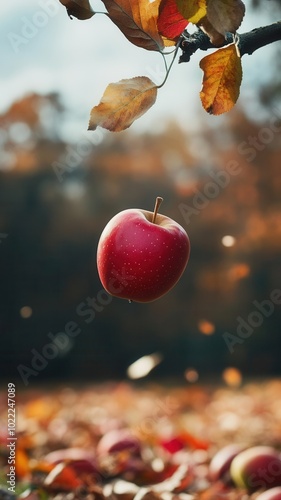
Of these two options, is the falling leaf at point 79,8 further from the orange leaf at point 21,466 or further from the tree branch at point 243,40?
the orange leaf at point 21,466

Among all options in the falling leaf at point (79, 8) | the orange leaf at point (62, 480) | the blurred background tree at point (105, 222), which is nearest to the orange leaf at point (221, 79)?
the falling leaf at point (79, 8)

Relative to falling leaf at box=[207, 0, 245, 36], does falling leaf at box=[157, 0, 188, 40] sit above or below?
above

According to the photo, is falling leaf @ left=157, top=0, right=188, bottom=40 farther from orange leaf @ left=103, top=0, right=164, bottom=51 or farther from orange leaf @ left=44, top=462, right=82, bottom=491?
orange leaf @ left=44, top=462, right=82, bottom=491

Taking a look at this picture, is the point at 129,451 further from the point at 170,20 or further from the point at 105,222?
the point at 105,222

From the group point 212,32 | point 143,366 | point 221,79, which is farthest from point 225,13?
point 143,366

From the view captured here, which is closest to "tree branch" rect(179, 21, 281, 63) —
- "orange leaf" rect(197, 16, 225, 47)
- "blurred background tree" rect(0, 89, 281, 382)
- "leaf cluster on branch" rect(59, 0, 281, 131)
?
"leaf cluster on branch" rect(59, 0, 281, 131)

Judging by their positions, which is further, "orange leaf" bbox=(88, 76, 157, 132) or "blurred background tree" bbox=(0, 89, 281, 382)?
"blurred background tree" bbox=(0, 89, 281, 382)

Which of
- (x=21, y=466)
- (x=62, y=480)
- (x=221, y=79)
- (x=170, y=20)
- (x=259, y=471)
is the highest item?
(x=170, y=20)
